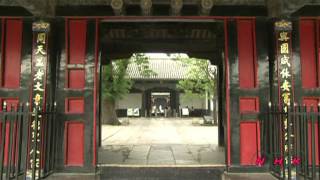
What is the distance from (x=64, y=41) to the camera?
27.8 ft

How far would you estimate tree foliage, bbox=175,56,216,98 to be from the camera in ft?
91.0

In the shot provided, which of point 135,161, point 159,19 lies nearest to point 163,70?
point 135,161

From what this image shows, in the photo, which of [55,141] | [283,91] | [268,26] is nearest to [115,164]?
[55,141]

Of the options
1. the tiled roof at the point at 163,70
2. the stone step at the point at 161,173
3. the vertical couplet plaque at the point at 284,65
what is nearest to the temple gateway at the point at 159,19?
the vertical couplet plaque at the point at 284,65

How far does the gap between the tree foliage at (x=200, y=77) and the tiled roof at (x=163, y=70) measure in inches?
282

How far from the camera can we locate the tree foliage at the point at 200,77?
27.8 metres

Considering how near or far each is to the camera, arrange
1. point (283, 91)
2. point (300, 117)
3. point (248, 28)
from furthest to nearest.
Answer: point (248, 28) < point (283, 91) < point (300, 117)

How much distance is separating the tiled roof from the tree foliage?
716 cm

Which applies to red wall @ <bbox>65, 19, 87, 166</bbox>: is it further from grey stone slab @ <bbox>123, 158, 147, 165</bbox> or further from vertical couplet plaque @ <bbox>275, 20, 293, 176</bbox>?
vertical couplet plaque @ <bbox>275, 20, 293, 176</bbox>

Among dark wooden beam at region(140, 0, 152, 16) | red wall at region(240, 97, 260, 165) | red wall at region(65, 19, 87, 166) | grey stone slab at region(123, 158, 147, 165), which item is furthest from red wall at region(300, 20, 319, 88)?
red wall at region(65, 19, 87, 166)

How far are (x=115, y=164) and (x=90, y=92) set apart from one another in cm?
171

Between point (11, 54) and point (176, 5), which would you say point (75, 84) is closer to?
point (11, 54)

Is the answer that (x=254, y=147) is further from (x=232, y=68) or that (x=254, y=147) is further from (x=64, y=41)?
(x=64, y=41)

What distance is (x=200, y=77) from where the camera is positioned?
95.5 feet
